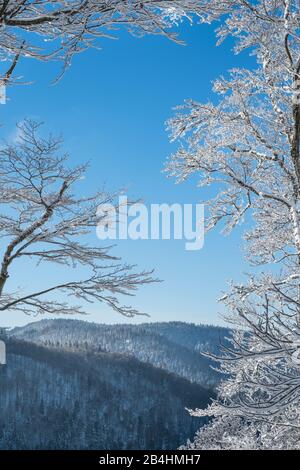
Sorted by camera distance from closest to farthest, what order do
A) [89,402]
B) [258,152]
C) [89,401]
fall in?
[258,152], [89,402], [89,401]

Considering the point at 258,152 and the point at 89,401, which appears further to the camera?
the point at 89,401

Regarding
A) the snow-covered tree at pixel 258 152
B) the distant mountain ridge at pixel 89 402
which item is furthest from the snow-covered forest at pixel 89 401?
the snow-covered tree at pixel 258 152

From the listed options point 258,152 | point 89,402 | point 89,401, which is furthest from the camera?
point 89,401

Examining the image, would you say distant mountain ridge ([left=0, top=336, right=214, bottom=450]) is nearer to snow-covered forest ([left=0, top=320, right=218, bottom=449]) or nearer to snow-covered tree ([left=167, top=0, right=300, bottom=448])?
snow-covered forest ([left=0, top=320, right=218, bottom=449])

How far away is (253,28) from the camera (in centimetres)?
649

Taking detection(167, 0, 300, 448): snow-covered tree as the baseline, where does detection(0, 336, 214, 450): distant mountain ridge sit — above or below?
below

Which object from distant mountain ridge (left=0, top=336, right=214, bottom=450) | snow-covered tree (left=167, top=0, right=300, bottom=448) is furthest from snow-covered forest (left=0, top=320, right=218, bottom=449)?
snow-covered tree (left=167, top=0, right=300, bottom=448)

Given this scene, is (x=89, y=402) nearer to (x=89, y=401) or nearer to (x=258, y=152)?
(x=89, y=401)

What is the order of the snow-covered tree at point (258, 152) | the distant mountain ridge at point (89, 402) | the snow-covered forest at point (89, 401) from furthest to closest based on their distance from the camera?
1. the snow-covered forest at point (89, 401)
2. the distant mountain ridge at point (89, 402)
3. the snow-covered tree at point (258, 152)

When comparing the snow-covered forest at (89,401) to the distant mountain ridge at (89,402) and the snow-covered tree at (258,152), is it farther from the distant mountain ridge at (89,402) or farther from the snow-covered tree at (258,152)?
the snow-covered tree at (258,152)

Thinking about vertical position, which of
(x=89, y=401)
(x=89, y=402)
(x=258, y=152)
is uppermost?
(x=258, y=152)

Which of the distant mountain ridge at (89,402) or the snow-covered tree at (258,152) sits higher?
the snow-covered tree at (258,152)

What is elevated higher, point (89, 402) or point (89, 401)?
point (89, 401)

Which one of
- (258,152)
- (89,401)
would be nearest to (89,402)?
(89,401)
